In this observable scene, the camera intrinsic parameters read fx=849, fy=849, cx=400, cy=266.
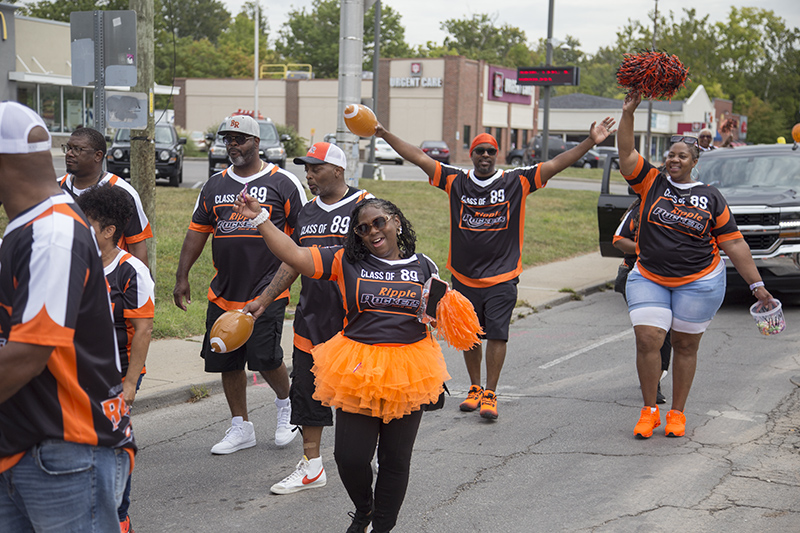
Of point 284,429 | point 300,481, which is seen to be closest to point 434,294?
point 300,481

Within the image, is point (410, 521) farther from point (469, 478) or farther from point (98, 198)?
point (98, 198)

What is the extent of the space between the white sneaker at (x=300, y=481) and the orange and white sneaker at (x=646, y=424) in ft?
7.58

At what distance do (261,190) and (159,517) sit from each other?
6.77 ft

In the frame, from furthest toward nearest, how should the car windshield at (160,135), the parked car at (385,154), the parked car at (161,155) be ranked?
the parked car at (385,154) < the car windshield at (160,135) < the parked car at (161,155)

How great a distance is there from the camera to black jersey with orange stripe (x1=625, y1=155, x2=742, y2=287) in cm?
577

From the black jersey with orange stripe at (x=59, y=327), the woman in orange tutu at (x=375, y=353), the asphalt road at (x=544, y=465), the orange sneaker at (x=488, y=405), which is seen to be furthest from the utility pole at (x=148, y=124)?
the black jersey with orange stripe at (x=59, y=327)

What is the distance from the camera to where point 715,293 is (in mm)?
5820

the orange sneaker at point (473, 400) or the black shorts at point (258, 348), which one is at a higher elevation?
the black shorts at point (258, 348)

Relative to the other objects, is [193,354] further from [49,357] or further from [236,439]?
[49,357]

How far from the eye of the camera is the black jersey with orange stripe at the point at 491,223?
637cm

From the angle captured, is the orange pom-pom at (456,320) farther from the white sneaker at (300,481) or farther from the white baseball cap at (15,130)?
the white baseball cap at (15,130)

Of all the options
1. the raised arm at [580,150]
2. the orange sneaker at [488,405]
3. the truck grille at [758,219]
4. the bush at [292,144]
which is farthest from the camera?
the bush at [292,144]

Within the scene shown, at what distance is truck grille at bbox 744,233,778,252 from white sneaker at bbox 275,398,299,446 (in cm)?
688

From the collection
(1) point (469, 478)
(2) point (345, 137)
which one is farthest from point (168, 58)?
(1) point (469, 478)
